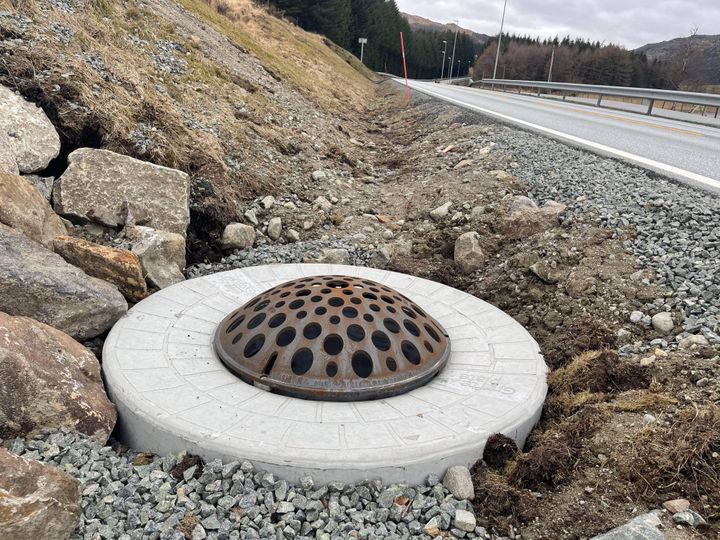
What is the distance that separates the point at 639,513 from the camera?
2.51 m

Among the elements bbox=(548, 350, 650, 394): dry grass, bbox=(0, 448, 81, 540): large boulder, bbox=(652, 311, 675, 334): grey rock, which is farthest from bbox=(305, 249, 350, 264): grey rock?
bbox=(0, 448, 81, 540): large boulder

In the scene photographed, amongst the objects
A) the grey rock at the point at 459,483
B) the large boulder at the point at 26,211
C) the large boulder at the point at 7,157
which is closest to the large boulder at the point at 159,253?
the large boulder at the point at 26,211

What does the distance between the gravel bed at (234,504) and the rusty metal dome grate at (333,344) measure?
2.52 feet

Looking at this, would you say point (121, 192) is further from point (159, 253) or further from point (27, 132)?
point (27, 132)

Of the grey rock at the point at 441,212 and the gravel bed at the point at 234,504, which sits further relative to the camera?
the grey rock at the point at 441,212

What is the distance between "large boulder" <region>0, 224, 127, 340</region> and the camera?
139 inches

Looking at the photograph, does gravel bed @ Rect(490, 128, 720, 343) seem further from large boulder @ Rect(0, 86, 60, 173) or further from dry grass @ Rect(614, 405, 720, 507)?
large boulder @ Rect(0, 86, 60, 173)

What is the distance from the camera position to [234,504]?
2.64 metres

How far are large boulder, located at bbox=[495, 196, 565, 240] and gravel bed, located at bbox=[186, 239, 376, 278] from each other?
156 centimetres

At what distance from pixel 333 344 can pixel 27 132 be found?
4082 mm

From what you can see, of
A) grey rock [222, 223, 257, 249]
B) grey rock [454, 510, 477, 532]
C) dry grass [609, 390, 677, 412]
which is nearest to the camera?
grey rock [454, 510, 477, 532]

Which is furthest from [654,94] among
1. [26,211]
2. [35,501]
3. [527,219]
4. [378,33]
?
[378,33]

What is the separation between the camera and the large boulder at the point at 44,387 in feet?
9.57

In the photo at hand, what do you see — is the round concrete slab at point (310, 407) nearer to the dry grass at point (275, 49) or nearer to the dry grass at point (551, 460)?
the dry grass at point (551, 460)
